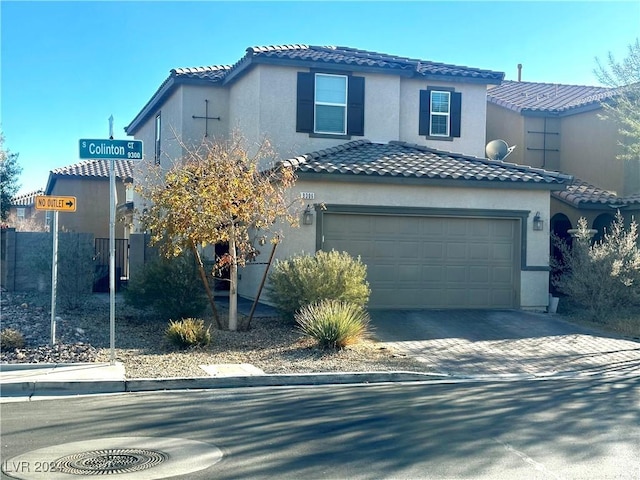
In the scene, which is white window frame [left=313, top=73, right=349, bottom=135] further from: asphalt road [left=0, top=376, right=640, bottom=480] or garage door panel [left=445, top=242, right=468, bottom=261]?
asphalt road [left=0, top=376, right=640, bottom=480]

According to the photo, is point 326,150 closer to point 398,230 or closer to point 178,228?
point 398,230

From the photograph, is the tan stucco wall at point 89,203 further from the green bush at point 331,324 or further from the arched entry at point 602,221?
the green bush at point 331,324

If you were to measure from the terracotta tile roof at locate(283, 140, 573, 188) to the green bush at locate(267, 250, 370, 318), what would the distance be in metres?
2.72

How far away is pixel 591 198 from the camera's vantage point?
21.3 m

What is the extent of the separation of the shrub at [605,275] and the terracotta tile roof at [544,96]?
25.8ft

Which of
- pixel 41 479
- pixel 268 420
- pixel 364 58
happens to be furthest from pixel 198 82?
pixel 41 479

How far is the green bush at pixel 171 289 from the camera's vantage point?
591 inches

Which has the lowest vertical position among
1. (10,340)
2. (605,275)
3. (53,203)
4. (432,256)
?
(10,340)

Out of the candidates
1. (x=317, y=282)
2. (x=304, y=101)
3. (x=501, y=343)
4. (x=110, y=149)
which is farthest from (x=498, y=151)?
(x=110, y=149)

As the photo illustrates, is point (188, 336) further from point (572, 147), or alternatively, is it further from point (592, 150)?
point (572, 147)

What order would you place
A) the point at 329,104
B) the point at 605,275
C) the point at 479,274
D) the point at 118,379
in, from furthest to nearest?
1. the point at 329,104
2. the point at 479,274
3. the point at 605,275
4. the point at 118,379

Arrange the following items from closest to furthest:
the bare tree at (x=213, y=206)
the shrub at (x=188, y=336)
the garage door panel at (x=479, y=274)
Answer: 1. the shrub at (x=188, y=336)
2. the bare tree at (x=213, y=206)
3. the garage door panel at (x=479, y=274)

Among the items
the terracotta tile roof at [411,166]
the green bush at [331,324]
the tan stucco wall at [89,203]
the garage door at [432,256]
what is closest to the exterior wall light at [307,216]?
the garage door at [432,256]

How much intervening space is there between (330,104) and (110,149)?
9825 mm
